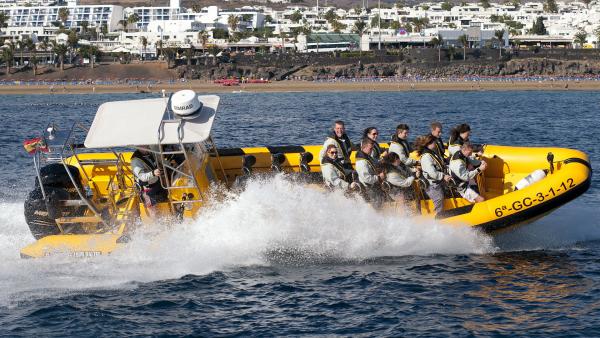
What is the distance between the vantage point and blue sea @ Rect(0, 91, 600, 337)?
43.0ft

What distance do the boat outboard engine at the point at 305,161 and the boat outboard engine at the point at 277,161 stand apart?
373 mm

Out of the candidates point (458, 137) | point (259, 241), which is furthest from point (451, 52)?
point (259, 241)

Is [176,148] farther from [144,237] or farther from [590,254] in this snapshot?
[590,254]

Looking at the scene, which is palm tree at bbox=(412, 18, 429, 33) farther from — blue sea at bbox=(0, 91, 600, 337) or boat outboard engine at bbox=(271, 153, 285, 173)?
boat outboard engine at bbox=(271, 153, 285, 173)

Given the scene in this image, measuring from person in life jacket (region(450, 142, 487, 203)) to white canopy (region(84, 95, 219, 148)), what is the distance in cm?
426

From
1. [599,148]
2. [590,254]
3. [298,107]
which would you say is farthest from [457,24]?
[590,254]

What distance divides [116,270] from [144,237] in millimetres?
694

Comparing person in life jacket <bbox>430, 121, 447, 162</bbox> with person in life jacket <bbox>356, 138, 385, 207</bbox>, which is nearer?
person in life jacket <bbox>356, 138, 385, 207</bbox>

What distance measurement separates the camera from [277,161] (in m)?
17.3

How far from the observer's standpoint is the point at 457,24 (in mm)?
196125

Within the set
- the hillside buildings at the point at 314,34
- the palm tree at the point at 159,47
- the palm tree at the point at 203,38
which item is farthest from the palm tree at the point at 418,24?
the palm tree at the point at 159,47

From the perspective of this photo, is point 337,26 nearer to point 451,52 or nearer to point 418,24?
point 418,24

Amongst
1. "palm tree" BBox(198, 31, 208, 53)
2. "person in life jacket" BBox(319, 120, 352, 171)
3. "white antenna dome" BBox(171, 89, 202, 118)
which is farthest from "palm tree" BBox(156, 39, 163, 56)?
"white antenna dome" BBox(171, 89, 202, 118)

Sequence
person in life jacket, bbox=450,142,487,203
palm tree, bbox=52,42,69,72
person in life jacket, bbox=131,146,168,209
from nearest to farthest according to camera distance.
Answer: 1. person in life jacket, bbox=131,146,168,209
2. person in life jacket, bbox=450,142,487,203
3. palm tree, bbox=52,42,69,72
